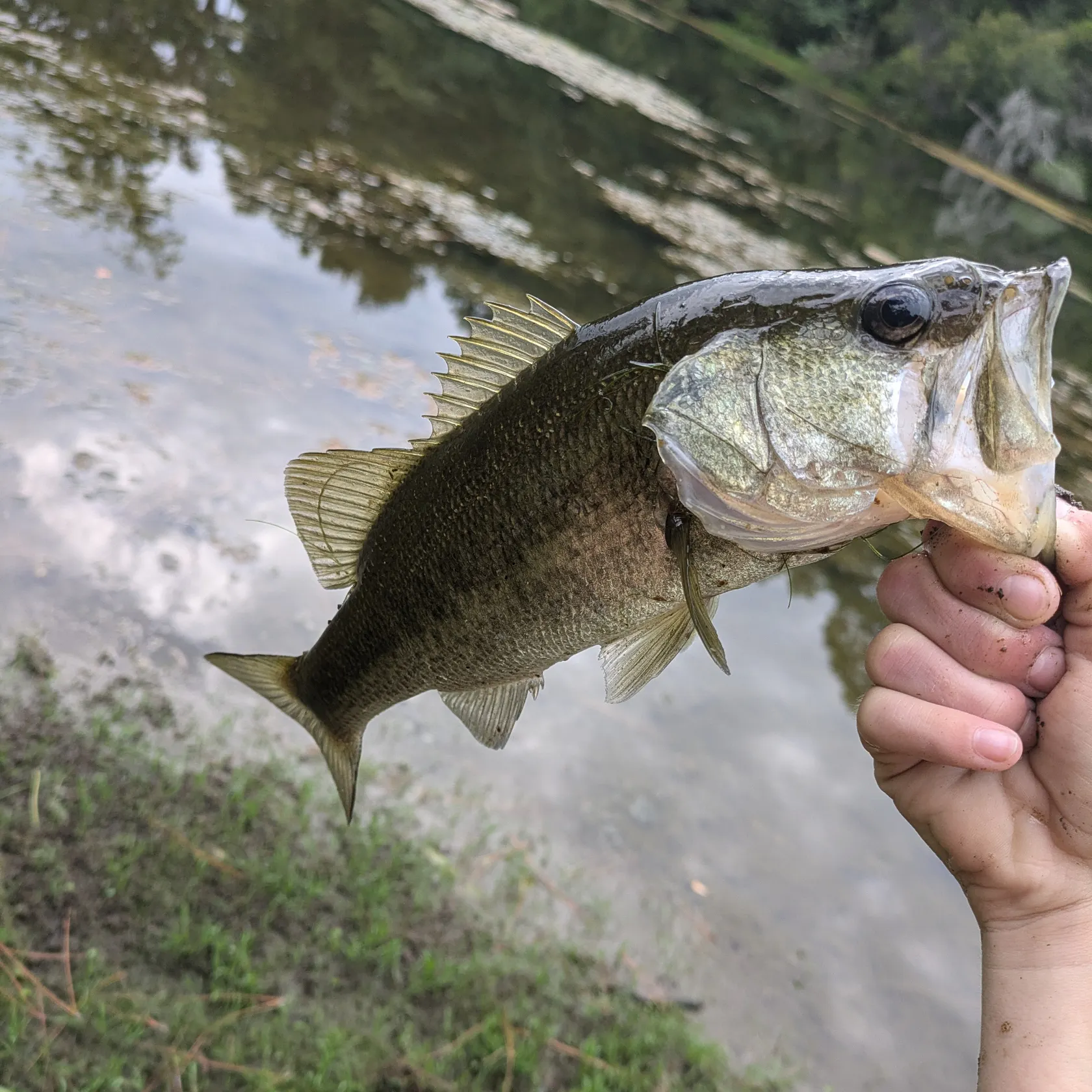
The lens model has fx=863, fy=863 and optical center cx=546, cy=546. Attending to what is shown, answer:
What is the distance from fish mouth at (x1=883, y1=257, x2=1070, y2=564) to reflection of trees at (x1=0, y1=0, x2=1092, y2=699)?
477 cm

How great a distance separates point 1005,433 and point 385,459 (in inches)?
46.6

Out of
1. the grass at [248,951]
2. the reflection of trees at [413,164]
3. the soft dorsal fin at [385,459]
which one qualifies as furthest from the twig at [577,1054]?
the reflection of trees at [413,164]

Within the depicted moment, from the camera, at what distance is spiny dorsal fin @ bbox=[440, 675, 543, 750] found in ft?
6.48

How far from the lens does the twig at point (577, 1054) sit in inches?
115

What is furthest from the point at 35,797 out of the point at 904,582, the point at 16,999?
the point at 904,582

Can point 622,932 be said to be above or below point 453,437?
below

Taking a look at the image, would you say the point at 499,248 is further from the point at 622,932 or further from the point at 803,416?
the point at 803,416

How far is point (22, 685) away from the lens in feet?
11.2

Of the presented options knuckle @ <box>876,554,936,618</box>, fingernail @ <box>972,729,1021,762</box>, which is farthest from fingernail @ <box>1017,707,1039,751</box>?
knuckle @ <box>876,554,936,618</box>

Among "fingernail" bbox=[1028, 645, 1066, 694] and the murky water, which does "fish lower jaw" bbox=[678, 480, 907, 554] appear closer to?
"fingernail" bbox=[1028, 645, 1066, 694]

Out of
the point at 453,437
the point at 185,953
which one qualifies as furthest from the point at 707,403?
the point at 185,953

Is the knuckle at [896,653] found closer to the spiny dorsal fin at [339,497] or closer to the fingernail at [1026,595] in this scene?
the fingernail at [1026,595]

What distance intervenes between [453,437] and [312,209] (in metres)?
7.64

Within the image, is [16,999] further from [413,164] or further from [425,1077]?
[413,164]
